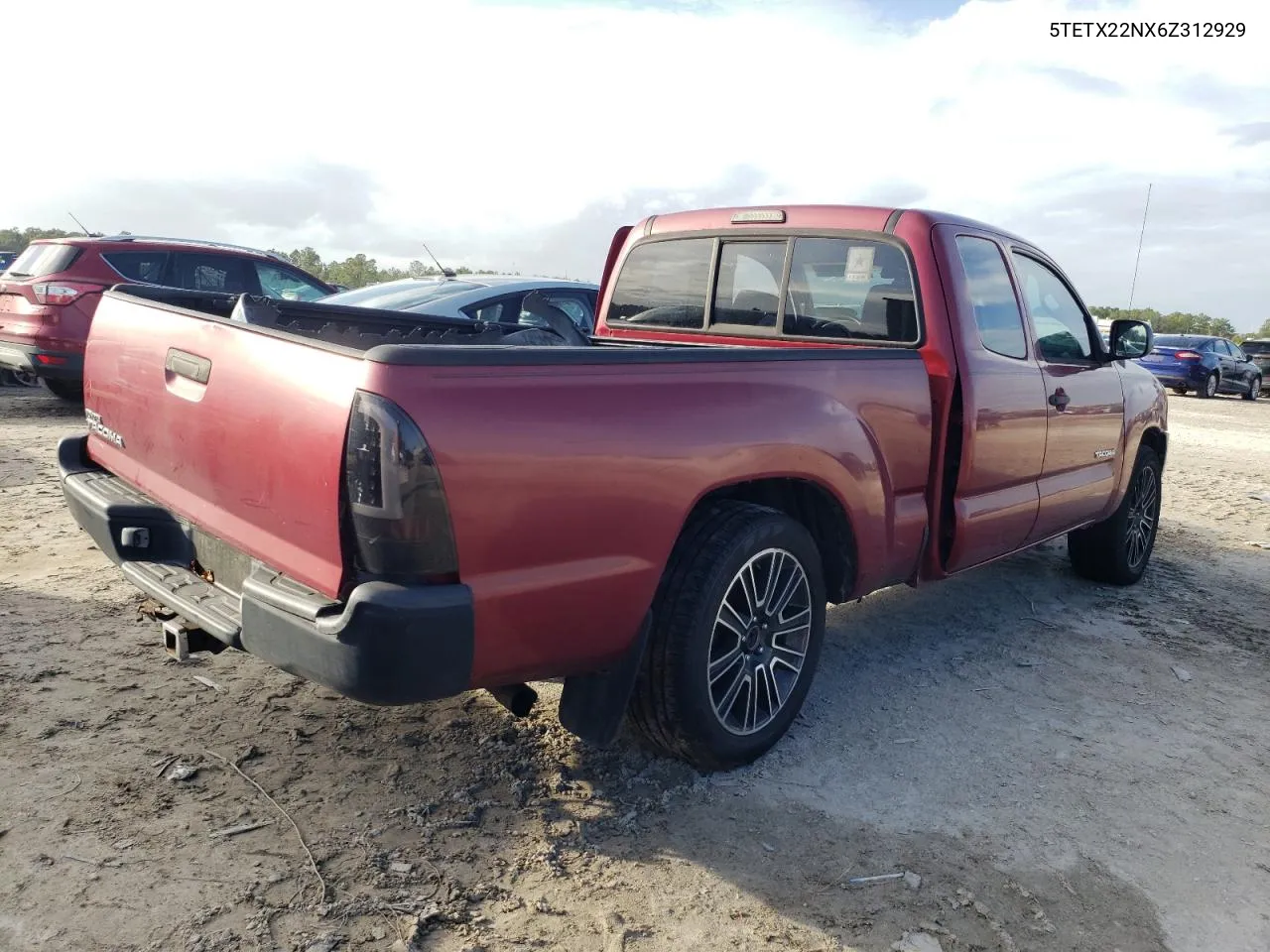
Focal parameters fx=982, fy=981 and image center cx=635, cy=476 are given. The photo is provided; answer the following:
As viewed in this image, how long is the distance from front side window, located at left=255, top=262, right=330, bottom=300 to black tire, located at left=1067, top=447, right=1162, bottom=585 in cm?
734

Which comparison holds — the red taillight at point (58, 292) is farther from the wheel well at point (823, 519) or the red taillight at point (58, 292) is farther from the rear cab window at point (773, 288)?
the wheel well at point (823, 519)

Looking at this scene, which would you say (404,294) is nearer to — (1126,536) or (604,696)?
(1126,536)

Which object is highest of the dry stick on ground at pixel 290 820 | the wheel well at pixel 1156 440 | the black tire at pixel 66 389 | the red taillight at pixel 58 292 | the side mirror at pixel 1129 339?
the side mirror at pixel 1129 339

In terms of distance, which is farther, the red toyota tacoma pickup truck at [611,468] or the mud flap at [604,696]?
the mud flap at [604,696]

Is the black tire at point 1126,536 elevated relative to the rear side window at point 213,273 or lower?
lower

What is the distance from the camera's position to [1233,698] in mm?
4047

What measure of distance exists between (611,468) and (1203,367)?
72.6 ft

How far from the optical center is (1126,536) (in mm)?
5555

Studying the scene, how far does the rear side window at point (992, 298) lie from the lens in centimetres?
402

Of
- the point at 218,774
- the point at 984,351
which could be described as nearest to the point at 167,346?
the point at 218,774

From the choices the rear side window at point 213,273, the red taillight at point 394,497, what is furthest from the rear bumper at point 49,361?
the red taillight at point 394,497

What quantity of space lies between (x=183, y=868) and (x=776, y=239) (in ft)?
10.7

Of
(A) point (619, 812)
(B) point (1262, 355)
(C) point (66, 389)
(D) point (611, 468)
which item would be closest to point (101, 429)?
(D) point (611, 468)

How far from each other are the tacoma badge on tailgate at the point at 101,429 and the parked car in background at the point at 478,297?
3492 millimetres
